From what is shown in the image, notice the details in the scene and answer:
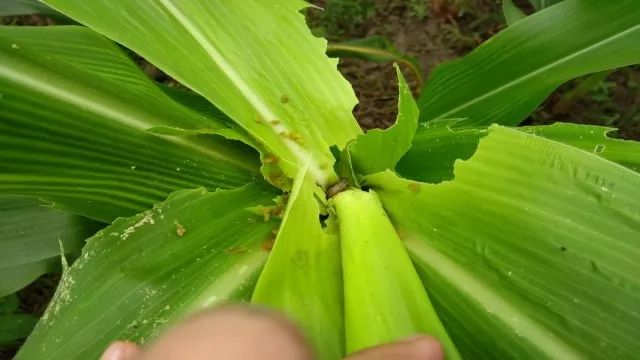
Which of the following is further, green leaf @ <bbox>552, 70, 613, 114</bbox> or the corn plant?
green leaf @ <bbox>552, 70, 613, 114</bbox>

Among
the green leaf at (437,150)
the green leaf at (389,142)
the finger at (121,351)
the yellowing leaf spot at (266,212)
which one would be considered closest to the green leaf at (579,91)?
the green leaf at (437,150)

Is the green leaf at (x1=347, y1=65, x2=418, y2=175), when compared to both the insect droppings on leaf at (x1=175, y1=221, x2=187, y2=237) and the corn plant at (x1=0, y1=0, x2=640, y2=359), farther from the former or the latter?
the insect droppings on leaf at (x1=175, y1=221, x2=187, y2=237)

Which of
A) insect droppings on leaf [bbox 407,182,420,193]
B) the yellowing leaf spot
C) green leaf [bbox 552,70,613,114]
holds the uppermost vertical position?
the yellowing leaf spot

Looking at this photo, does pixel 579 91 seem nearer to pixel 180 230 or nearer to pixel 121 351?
pixel 180 230

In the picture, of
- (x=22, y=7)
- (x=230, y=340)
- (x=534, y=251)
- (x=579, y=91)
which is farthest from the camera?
(x=579, y=91)

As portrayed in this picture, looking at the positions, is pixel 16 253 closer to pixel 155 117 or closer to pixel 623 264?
pixel 155 117

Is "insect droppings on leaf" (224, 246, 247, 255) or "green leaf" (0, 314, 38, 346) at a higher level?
"green leaf" (0, 314, 38, 346)

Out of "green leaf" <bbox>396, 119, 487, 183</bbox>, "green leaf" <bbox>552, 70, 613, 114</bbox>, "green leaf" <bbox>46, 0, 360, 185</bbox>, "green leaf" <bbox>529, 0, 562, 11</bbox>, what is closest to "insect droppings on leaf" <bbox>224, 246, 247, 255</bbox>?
"green leaf" <bbox>46, 0, 360, 185</bbox>

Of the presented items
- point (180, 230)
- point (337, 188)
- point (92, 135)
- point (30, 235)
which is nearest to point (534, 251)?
point (337, 188)

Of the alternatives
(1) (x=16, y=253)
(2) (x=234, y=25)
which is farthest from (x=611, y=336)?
(1) (x=16, y=253)
